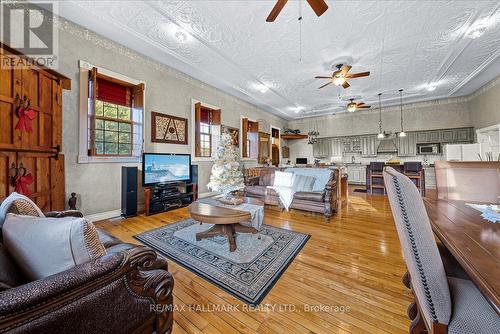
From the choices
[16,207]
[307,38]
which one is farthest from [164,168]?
[307,38]

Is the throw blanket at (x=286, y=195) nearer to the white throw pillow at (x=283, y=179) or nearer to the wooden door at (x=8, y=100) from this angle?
the white throw pillow at (x=283, y=179)

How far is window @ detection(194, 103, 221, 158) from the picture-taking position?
5287mm

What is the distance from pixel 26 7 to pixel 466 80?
Result: 9257 millimetres

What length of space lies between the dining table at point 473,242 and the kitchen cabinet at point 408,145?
24.0 feet

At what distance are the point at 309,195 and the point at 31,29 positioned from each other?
507cm

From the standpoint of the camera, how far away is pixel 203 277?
181cm

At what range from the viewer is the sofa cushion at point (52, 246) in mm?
712

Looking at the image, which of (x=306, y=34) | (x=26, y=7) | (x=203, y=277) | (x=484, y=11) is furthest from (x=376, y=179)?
(x=26, y=7)

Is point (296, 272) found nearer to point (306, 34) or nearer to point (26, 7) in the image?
point (306, 34)

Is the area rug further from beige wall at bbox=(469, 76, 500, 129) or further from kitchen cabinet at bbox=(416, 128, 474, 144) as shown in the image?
kitchen cabinet at bbox=(416, 128, 474, 144)

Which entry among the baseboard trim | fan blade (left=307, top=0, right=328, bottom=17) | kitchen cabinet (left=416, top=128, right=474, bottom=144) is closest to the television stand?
the baseboard trim

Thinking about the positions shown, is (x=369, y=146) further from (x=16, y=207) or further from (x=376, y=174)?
(x=16, y=207)

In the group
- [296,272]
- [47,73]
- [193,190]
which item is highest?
[47,73]

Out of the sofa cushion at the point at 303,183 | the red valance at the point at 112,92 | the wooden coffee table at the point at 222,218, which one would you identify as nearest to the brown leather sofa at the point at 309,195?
the sofa cushion at the point at 303,183
